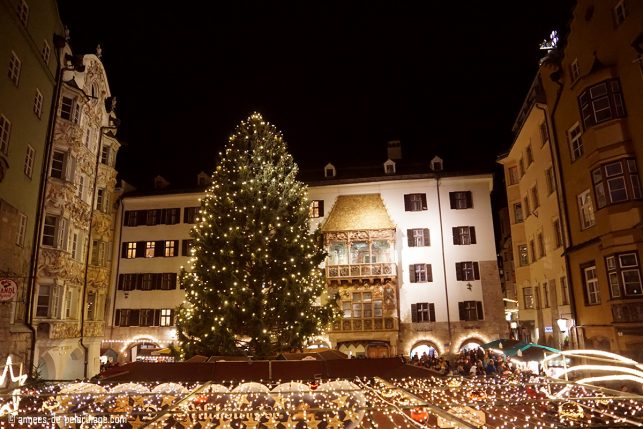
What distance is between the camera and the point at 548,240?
2822 centimetres

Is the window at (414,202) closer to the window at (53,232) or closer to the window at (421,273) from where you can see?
the window at (421,273)

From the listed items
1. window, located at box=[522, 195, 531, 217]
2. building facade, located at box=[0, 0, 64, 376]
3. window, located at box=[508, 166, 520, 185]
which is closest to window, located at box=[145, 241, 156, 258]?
building facade, located at box=[0, 0, 64, 376]

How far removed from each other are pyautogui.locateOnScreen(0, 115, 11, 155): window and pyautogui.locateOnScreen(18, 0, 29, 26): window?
5199 mm

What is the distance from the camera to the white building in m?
37.6

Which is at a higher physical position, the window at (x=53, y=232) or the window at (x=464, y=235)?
the window at (x=464, y=235)

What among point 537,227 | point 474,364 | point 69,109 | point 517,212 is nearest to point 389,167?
point 517,212

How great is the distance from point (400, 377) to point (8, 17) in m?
22.7

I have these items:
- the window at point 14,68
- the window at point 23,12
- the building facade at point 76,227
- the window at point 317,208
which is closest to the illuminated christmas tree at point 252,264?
the building facade at point 76,227

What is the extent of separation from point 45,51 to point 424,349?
32028 millimetres

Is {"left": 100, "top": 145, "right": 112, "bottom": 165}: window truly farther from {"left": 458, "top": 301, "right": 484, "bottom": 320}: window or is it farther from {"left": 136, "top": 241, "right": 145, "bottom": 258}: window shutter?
{"left": 458, "top": 301, "right": 484, "bottom": 320}: window

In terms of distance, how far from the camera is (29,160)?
2462cm

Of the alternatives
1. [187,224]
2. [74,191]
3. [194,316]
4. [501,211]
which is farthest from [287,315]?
[501,211]

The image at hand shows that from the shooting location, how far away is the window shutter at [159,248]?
42688mm

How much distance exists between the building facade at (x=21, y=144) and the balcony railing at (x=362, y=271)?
69.9ft
